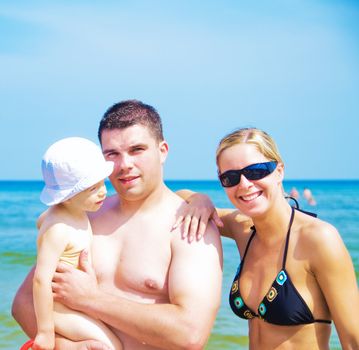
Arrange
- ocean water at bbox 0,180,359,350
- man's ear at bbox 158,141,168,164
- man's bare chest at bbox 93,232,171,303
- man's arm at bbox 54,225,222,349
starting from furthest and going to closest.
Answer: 1. ocean water at bbox 0,180,359,350
2. man's ear at bbox 158,141,168,164
3. man's bare chest at bbox 93,232,171,303
4. man's arm at bbox 54,225,222,349

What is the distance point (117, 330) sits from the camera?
4.18 metres

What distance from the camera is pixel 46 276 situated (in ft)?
12.7

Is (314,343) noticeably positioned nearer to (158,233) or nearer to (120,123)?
(158,233)

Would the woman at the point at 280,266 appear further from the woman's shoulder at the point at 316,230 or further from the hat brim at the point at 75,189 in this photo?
the hat brim at the point at 75,189

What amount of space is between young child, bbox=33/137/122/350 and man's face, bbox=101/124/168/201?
0.62 feet

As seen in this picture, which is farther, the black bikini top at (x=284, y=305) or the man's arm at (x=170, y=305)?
the man's arm at (x=170, y=305)

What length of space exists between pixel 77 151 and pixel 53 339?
114cm

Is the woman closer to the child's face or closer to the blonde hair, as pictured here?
the blonde hair

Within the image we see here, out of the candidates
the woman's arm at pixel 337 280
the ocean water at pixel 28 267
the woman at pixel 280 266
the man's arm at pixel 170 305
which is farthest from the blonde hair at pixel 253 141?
the ocean water at pixel 28 267

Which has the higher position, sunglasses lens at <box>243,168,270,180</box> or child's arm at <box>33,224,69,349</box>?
sunglasses lens at <box>243,168,270,180</box>

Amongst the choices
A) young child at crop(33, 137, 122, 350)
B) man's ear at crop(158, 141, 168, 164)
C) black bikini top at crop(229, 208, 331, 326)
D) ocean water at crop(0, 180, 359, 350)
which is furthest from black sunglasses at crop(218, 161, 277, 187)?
ocean water at crop(0, 180, 359, 350)

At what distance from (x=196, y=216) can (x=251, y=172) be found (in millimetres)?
529

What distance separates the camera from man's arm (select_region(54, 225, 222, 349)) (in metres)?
3.95

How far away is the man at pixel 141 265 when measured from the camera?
Answer: 13.1 feet
